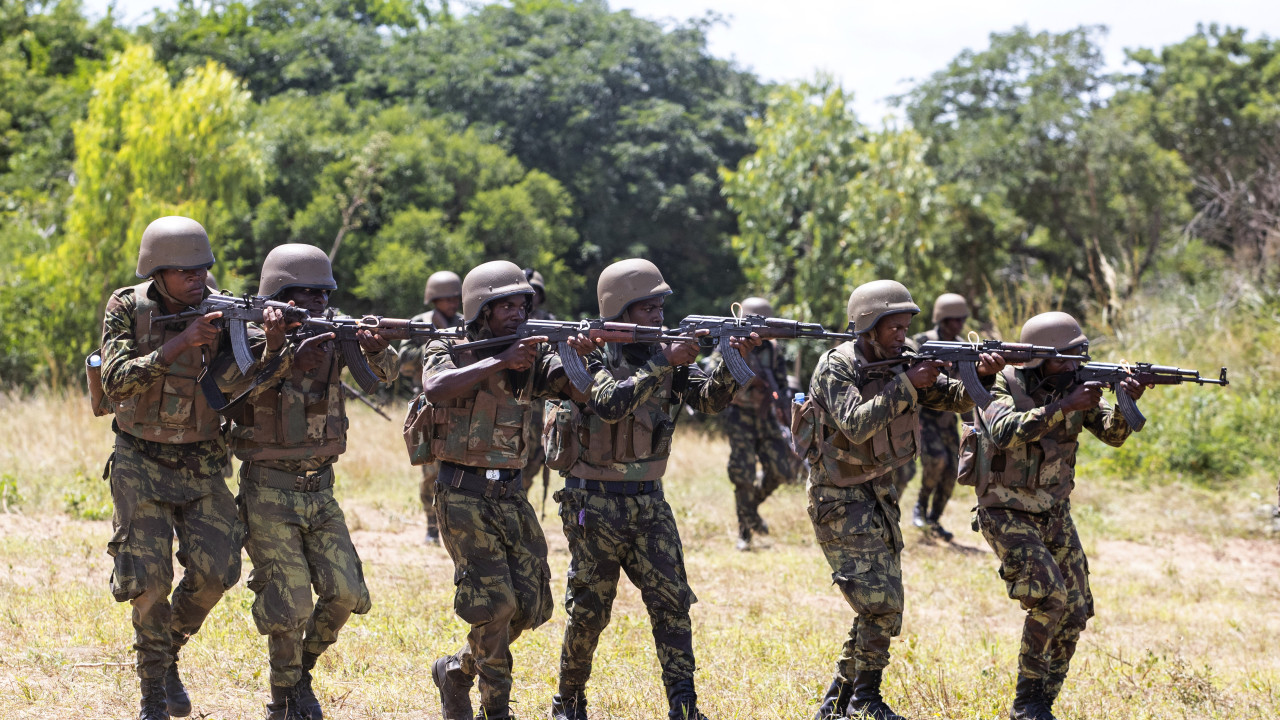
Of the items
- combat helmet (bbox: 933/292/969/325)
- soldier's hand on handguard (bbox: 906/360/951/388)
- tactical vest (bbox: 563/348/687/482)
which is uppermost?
combat helmet (bbox: 933/292/969/325)

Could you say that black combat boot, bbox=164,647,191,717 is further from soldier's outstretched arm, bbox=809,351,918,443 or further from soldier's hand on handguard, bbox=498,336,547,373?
soldier's outstretched arm, bbox=809,351,918,443

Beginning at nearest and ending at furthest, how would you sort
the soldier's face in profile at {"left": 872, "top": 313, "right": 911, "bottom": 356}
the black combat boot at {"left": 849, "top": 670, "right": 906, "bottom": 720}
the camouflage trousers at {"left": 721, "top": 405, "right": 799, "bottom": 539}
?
the black combat boot at {"left": 849, "top": 670, "right": 906, "bottom": 720}, the soldier's face in profile at {"left": 872, "top": 313, "right": 911, "bottom": 356}, the camouflage trousers at {"left": 721, "top": 405, "right": 799, "bottom": 539}

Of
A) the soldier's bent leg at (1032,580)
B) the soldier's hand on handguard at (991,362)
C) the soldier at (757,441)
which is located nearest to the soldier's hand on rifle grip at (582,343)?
the soldier's hand on handguard at (991,362)

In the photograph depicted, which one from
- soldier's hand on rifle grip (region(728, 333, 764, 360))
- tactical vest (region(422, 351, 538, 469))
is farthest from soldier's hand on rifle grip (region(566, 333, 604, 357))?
soldier's hand on rifle grip (region(728, 333, 764, 360))

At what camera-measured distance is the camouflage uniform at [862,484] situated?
5.66 m

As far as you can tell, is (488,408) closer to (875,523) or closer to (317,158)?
(875,523)

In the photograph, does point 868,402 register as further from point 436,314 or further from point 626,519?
point 436,314

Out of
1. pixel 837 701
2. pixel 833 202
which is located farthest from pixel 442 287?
pixel 833 202

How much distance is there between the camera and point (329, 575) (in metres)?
5.63

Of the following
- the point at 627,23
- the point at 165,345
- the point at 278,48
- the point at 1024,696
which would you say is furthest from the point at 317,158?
the point at 1024,696

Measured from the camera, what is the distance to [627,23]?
77.7 feet

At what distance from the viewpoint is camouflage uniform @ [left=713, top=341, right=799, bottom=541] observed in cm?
1059

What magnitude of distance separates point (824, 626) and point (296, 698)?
3849 mm

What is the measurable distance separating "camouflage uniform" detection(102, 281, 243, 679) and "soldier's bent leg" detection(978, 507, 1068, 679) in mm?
3896
